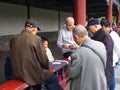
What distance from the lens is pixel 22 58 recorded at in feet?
14.9

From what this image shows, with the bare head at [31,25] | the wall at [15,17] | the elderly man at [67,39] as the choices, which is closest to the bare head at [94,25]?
the bare head at [31,25]

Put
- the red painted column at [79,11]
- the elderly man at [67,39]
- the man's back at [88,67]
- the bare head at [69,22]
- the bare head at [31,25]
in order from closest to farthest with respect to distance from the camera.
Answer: the man's back at [88,67] → the bare head at [31,25] → the bare head at [69,22] → the elderly man at [67,39] → the red painted column at [79,11]

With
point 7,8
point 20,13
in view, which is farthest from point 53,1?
point 7,8

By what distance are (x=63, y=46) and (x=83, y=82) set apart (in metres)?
2.55

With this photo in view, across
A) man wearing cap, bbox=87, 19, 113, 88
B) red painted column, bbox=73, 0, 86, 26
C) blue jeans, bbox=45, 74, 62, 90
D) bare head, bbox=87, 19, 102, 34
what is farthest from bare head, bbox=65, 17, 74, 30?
red painted column, bbox=73, 0, 86, 26

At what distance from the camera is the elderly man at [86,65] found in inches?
155

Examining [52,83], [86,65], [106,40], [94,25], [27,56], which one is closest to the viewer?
[86,65]

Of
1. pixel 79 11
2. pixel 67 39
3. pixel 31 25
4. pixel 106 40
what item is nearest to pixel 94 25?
pixel 106 40

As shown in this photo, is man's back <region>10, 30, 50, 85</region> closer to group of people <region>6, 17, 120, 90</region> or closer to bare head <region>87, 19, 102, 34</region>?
group of people <region>6, 17, 120, 90</region>

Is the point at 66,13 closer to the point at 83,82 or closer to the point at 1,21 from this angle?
the point at 1,21

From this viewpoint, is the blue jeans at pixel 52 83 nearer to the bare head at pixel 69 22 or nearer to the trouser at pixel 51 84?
the trouser at pixel 51 84

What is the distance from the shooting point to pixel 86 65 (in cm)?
395

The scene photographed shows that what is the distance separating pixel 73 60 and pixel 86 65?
17 centimetres

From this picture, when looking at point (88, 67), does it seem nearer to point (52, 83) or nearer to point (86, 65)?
point (86, 65)
